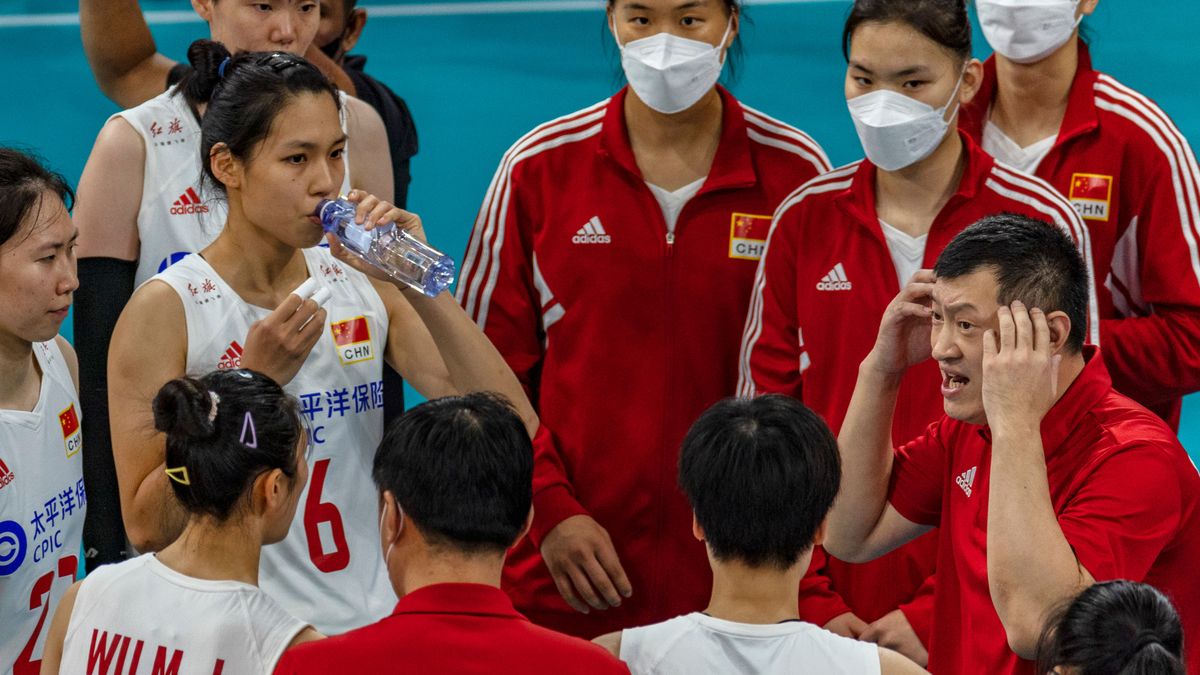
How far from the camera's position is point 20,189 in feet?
11.4

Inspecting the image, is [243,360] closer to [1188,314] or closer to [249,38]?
[249,38]

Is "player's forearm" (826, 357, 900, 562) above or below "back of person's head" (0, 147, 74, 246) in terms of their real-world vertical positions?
below

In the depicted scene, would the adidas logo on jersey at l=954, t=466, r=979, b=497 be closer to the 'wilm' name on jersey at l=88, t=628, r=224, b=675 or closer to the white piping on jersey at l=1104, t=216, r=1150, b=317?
the white piping on jersey at l=1104, t=216, r=1150, b=317

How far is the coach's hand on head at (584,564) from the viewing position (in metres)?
4.18

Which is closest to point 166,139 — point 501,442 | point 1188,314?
point 501,442

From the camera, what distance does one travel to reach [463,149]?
358 inches

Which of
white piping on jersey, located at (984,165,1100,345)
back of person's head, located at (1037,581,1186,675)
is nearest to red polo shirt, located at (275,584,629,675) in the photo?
back of person's head, located at (1037,581,1186,675)

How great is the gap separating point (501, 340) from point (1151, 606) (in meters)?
2.19

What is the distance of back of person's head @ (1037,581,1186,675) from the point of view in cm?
248

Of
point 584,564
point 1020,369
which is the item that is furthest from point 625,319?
point 1020,369

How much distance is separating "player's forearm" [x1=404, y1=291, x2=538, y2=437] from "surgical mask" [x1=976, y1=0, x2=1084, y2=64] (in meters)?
1.76

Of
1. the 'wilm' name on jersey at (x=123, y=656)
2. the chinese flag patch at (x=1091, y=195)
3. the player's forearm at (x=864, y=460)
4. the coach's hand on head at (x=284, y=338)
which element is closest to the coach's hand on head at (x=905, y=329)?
the player's forearm at (x=864, y=460)

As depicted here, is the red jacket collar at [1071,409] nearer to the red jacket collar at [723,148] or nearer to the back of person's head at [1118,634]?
the back of person's head at [1118,634]

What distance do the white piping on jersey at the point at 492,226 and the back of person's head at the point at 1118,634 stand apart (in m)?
2.12
